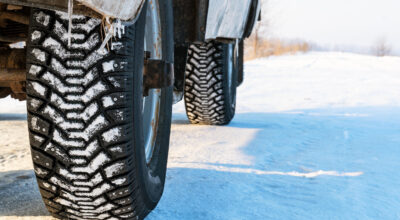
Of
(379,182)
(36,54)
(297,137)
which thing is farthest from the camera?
(297,137)

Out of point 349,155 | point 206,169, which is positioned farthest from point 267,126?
point 206,169

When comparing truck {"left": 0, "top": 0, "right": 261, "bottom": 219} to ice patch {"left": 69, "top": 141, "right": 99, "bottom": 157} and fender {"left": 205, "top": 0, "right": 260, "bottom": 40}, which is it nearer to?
ice patch {"left": 69, "top": 141, "right": 99, "bottom": 157}

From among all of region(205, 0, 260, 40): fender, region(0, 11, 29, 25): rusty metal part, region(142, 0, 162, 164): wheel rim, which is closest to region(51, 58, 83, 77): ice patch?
region(142, 0, 162, 164): wheel rim

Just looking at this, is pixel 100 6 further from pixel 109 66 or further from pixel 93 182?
pixel 93 182

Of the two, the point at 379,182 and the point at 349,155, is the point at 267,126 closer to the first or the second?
the point at 349,155

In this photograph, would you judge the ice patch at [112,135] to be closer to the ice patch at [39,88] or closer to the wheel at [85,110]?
the wheel at [85,110]

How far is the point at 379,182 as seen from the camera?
241 centimetres

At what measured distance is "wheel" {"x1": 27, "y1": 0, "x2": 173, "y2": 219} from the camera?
1344 millimetres

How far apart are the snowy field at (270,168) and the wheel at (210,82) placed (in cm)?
14

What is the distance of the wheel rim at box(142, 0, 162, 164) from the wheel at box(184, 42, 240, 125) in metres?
2.01

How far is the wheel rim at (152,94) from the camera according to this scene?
178cm

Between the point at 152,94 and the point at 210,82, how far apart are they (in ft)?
6.65

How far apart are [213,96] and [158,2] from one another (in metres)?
2.32

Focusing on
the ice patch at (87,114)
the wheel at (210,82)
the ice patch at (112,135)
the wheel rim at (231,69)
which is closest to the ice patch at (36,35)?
the ice patch at (87,114)
